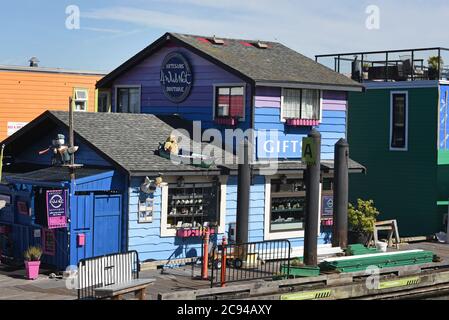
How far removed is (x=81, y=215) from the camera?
20.7m

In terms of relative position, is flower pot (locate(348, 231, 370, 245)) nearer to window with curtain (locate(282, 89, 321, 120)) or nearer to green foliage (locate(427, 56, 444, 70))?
window with curtain (locate(282, 89, 321, 120))

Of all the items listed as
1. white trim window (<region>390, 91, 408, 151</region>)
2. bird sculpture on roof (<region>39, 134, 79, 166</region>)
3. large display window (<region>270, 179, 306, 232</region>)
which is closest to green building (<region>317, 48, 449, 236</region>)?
white trim window (<region>390, 91, 408, 151</region>)

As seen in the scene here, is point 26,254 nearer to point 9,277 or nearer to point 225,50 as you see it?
point 9,277

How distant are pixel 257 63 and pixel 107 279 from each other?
10602mm

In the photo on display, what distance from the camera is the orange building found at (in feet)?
118

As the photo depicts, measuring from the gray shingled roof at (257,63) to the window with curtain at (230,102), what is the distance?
570 mm

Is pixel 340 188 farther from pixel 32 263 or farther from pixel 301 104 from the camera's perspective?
pixel 32 263

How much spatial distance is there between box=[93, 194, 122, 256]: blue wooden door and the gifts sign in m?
0.93

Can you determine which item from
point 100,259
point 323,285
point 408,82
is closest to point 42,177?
point 100,259

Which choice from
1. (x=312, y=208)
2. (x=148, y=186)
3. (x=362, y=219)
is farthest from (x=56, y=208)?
(x=362, y=219)

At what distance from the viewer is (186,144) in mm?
23922
